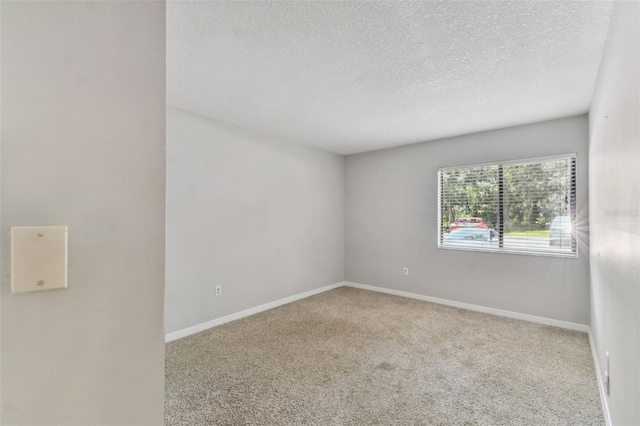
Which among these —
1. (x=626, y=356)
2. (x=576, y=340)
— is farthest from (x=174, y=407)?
(x=576, y=340)

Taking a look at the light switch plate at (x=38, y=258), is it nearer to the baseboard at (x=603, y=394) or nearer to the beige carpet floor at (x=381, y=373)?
the beige carpet floor at (x=381, y=373)

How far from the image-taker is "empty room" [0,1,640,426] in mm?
599

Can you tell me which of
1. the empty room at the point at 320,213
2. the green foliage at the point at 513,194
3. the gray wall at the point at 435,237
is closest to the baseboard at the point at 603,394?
the empty room at the point at 320,213

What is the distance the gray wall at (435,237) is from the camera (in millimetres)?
3469

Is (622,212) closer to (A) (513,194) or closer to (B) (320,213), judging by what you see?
(A) (513,194)

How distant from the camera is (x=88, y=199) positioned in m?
0.63

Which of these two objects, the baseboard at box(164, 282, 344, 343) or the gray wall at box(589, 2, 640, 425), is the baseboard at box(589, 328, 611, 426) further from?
the baseboard at box(164, 282, 344, 343)

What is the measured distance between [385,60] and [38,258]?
230 cm

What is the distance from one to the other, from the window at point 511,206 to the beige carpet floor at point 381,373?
3.25ft

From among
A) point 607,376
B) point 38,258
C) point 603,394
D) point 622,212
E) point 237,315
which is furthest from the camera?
point 237,315

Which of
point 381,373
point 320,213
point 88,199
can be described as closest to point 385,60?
point 88,199

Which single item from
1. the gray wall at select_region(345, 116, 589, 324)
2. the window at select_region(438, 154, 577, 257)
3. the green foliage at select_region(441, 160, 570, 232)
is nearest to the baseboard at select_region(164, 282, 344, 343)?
the gray wall at select_region(345, 116, 589, 324)

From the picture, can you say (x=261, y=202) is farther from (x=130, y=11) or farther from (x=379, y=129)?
(x=130, y=11)

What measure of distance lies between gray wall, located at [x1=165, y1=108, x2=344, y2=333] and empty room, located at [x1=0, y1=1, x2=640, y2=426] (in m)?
0.03
